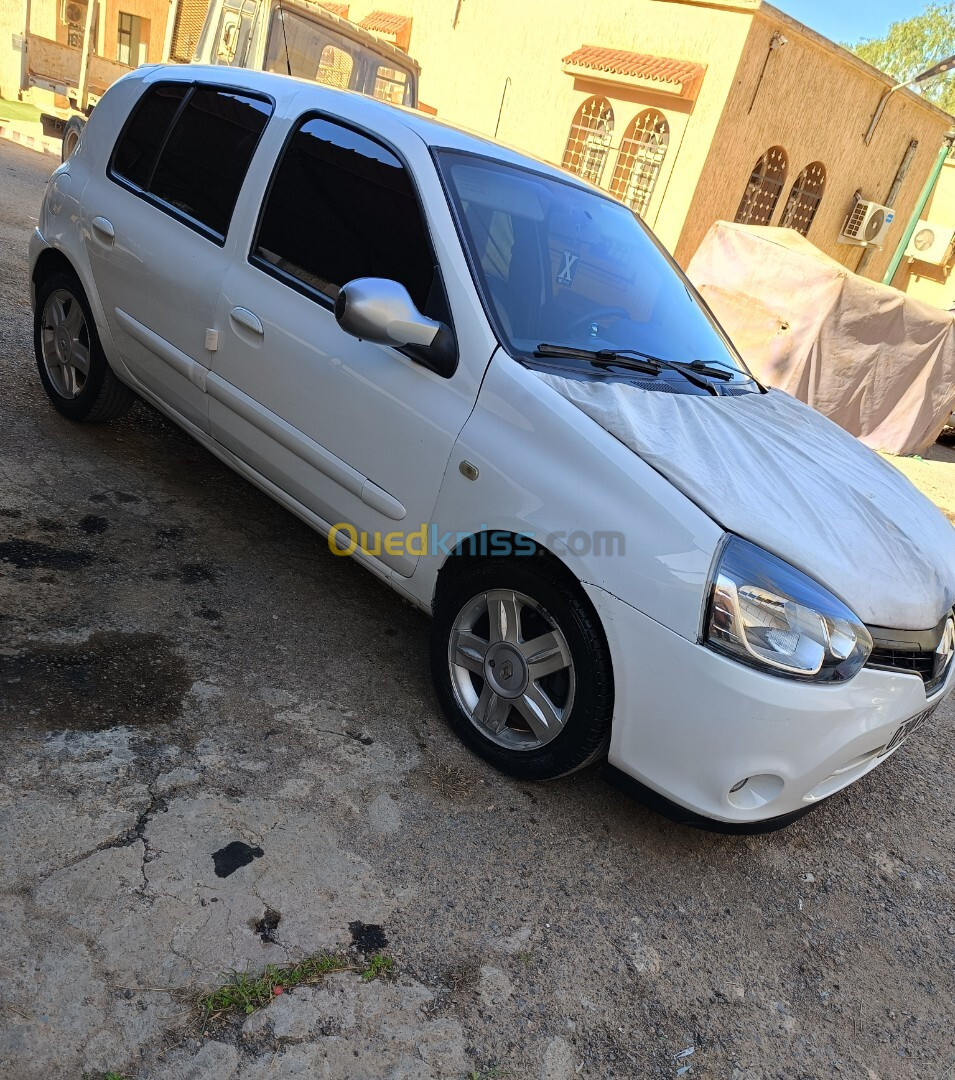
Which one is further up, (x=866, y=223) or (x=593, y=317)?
(x=866, y=223)

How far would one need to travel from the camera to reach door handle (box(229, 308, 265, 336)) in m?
3.17

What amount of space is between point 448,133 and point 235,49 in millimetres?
7058

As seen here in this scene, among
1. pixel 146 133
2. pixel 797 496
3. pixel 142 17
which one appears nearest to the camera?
pixel 797 496

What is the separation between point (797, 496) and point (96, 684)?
220cm

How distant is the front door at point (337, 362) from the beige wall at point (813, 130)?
11682 millimetres

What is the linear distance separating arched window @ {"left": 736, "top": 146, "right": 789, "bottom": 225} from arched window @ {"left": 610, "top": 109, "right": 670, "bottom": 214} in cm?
172

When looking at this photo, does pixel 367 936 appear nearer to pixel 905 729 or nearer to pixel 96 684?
pixel 96 684

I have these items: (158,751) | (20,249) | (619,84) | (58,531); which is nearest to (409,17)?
(619,84)

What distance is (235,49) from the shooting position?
888 centimetres

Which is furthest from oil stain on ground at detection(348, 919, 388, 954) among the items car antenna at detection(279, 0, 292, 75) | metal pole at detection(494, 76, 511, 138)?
metal pole at detection(494, 76, 511, 138)

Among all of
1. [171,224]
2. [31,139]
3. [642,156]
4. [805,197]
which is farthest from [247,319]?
[805,197]

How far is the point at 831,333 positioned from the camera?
8.83m

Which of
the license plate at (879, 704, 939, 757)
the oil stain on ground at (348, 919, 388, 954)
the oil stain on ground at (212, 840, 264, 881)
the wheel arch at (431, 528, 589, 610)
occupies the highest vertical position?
the wheel arch at (431, 528, 589, 610)

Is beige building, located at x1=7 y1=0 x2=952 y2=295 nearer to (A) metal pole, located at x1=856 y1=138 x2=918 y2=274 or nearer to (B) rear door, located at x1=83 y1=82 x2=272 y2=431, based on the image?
(A) metal pole, located at x1=856 y1=138 x2=918 y2=274
